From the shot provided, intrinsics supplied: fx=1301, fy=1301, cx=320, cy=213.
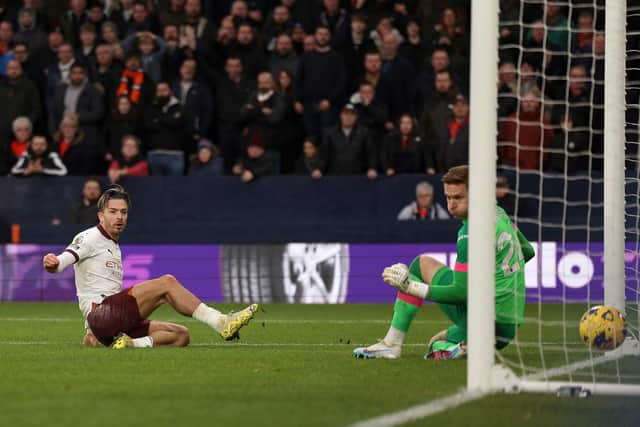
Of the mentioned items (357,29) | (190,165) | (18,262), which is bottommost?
(18,262)

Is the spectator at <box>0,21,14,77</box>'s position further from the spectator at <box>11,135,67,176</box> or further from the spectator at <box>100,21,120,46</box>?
the spectator at <box>11,135,67,176</box>

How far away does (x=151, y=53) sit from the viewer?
20.4m

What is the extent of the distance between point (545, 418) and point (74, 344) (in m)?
5.43

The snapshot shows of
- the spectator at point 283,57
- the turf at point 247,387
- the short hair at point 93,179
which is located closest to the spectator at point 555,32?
the spectator at point 283,57

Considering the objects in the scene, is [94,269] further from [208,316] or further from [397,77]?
[397,77]

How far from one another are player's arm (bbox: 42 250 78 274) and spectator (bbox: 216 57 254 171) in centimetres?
983

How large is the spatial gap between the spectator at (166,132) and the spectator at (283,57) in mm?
1616

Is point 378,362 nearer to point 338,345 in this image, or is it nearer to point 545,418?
point 338,345

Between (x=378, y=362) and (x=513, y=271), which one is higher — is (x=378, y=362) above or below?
below

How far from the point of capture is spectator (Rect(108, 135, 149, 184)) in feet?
62.6

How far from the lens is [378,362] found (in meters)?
8.82

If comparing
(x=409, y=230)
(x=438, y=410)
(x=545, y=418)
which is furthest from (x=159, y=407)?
(x=409, y=230)

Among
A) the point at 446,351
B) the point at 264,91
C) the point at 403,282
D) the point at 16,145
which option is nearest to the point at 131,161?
the point at 16,145

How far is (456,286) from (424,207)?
9767 millimetres
